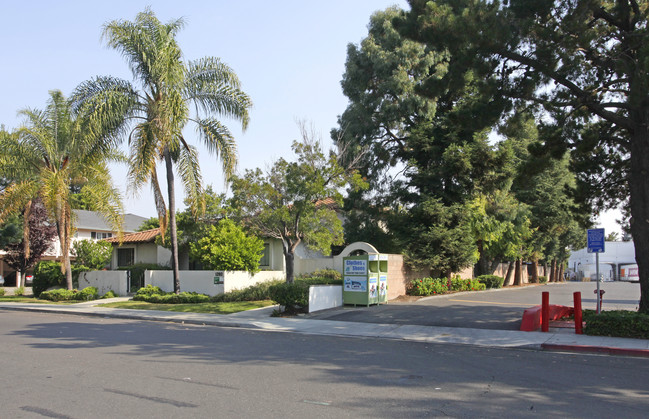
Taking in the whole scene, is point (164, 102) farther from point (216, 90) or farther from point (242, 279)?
point (242, 279)

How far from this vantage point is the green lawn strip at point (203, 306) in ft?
68.1

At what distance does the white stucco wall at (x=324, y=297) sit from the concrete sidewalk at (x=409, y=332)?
41.7 inches

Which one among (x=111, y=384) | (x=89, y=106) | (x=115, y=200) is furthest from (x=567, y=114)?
(x=115, y=200)

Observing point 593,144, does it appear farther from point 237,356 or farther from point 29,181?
point 29,181

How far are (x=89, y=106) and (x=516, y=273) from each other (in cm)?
3676

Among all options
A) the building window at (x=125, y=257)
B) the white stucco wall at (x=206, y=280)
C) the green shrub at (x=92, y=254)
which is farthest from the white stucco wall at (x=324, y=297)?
the building window at (x=125, y=257)

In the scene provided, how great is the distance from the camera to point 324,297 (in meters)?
20.0

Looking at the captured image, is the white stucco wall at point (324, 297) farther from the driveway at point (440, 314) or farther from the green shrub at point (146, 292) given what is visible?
the green shrub at point (146, 292)

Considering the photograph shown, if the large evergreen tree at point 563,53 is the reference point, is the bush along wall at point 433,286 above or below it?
below

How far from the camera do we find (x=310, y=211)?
19.9m

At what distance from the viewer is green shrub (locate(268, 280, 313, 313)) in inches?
746

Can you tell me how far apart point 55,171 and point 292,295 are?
15248 mm

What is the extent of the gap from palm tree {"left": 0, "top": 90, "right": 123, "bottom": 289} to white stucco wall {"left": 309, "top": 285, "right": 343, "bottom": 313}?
40.3ft

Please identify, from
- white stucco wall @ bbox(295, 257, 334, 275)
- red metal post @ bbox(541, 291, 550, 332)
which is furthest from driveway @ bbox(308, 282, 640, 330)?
white stucco wall @ bbox(295, 257, 334, 275)
